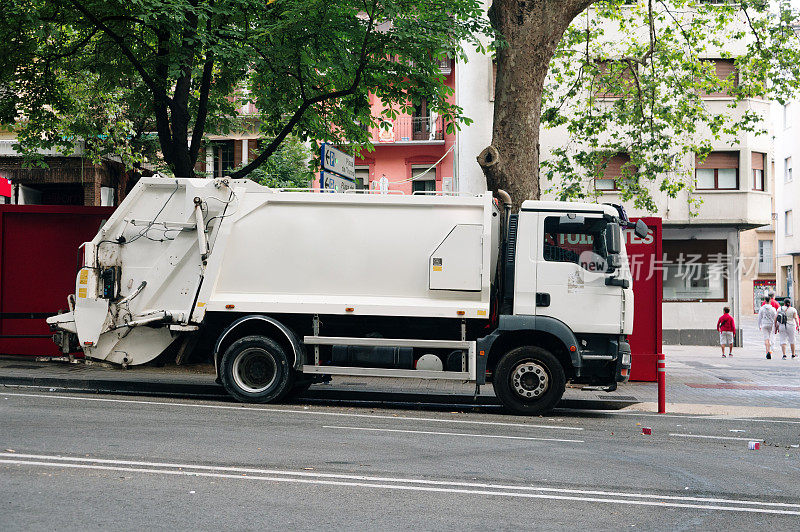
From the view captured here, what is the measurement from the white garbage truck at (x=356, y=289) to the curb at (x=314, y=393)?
0.91m

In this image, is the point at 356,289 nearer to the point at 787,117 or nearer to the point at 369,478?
the point at 369,478

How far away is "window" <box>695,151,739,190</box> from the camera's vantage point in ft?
94.7

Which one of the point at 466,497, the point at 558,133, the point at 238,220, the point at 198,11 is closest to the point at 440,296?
the point at 238,220

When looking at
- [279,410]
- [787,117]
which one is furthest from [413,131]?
[787,117]

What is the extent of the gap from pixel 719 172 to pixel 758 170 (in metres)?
1.65

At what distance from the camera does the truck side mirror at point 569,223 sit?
11.2 m

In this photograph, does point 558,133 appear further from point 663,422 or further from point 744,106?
point 663,422

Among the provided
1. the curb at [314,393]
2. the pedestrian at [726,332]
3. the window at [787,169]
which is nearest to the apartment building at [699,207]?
the pedestrian at [726,332]

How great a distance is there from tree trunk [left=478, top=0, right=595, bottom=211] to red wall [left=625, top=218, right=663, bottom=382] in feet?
7.84

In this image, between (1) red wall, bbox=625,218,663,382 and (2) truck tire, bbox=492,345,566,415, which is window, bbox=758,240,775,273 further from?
(2) truck tire, bbox=492,345,566,415

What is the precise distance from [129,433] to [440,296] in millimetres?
4517

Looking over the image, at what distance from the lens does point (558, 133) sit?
28344mm

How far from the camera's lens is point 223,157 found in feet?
125

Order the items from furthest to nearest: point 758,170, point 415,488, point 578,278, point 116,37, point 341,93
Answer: point 758,170 < point 341,93 < point 116,37 < point 578,278 < point 415,488
